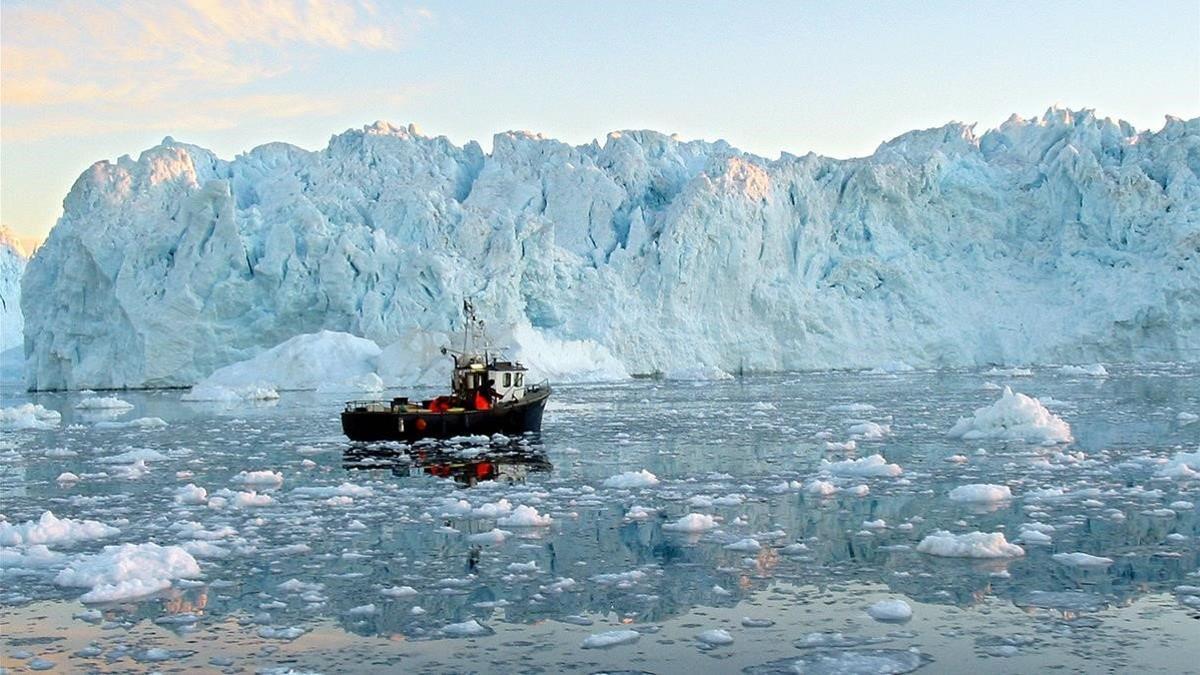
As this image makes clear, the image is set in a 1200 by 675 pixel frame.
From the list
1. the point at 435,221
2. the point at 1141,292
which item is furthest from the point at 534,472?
the point at 1141,292

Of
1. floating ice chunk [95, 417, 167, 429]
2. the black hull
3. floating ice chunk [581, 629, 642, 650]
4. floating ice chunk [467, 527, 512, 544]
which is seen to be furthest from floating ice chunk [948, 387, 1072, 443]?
floating ice chunk [95, 417, 167, 429]

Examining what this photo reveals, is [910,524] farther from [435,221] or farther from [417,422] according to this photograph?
[435,221]

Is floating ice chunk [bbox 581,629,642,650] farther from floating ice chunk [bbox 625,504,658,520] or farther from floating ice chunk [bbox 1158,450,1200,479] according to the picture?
floating ice chunk [bbox 1158,450,1200,479]

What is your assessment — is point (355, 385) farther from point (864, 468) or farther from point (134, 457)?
point (864, 468)

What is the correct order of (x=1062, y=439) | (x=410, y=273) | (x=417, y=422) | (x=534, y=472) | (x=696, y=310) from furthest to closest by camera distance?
1. (x=696, y=310)
2. (x=410, y=273)
3. (x=417, y=422)
4. (x=1062, y=439)
5. (x=534, y=472)

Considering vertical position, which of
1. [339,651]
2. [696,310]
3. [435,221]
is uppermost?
[435,221]

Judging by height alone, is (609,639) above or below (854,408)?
below

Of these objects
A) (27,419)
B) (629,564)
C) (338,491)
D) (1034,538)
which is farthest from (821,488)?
(27,419)
